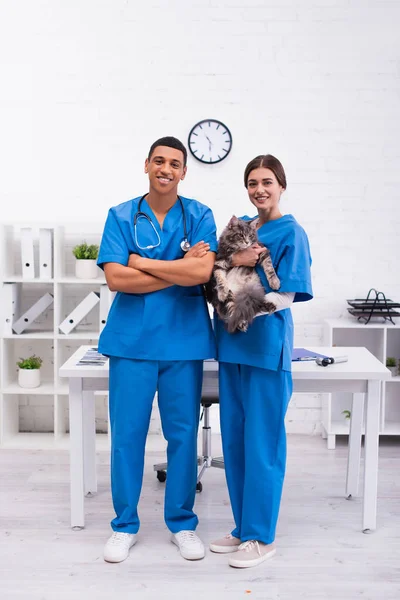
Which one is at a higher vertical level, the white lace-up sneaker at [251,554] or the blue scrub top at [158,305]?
the blue scrub top at [158,305]

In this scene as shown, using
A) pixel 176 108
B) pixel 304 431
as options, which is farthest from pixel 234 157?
pixel 304 431

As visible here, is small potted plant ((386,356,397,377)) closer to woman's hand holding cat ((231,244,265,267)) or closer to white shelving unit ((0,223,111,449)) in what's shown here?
white shelving unit ((0,223,111,449))

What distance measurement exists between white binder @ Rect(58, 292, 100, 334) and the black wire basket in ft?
4.92

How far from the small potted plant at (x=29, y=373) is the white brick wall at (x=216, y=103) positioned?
2.93ft

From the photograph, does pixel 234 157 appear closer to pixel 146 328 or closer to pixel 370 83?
pixel 370 83

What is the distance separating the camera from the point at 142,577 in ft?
8.54

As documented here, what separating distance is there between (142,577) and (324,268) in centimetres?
242

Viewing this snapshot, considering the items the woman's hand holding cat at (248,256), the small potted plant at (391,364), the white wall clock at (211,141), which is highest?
the white wall clock at (211,141)

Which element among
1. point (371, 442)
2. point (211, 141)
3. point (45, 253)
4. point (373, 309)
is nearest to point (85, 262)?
point (45, 253)

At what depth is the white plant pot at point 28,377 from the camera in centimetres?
425

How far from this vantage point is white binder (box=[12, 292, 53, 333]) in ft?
13.9

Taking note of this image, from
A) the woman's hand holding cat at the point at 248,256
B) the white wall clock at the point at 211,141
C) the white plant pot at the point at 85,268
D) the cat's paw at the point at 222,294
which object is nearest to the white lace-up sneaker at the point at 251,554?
the cat's paw at the point at 222,294

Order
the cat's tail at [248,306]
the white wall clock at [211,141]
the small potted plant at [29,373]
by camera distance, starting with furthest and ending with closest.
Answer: the white wall clock at [211,141] → the small potted plant at [29,373] → the cat's tail at [248,306]

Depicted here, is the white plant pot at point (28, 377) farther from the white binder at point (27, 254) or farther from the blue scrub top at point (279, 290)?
the blue scrub top at point (279, 290)
